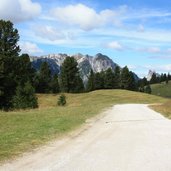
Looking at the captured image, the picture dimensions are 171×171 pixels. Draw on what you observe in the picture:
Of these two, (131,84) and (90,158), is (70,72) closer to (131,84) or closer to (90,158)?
(131,84)

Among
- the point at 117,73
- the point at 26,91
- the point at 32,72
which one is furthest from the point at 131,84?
the point at 26,91

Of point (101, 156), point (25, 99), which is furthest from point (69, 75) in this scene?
point (101, 156)

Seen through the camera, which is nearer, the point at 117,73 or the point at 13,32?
the point at 13,32

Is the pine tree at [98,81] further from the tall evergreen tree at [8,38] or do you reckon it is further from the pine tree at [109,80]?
the tall evergreen tree at [8,38]

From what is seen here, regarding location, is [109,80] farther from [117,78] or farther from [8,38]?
[8,38]

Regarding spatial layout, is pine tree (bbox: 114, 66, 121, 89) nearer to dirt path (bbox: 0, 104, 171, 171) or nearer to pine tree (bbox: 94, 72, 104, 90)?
pine tree (bbox: 94, 72, 104, 90)

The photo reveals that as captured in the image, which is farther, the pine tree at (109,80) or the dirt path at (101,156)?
the pine tree at (109,80)

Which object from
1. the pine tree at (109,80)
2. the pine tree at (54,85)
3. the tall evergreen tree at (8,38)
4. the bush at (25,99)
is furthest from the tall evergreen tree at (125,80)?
the bush at (25,99)

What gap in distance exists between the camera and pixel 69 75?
120m

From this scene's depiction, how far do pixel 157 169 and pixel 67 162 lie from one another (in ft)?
7.56

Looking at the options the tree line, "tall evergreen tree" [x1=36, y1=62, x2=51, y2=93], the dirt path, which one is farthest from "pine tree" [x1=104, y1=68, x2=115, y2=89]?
the dirt path

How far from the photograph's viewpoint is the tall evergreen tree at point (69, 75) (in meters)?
120

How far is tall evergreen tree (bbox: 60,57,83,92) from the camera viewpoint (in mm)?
119562

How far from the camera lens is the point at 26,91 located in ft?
171
